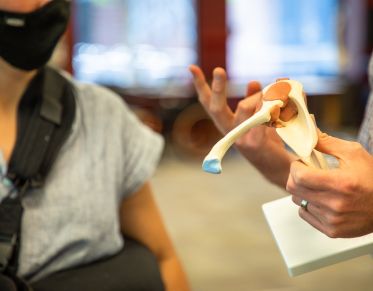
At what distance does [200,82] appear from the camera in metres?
1.08

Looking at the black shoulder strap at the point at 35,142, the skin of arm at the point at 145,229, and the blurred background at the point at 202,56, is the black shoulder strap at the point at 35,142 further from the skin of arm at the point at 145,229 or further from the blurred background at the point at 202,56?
the blurred background at the point at 202,56

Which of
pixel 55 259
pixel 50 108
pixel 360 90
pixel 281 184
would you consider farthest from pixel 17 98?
pixel 360 90

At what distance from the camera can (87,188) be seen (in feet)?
3.85

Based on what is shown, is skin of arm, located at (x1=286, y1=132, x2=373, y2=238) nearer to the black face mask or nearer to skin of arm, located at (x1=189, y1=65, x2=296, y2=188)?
skin of arm, located at (x1=189, y1=65, x2=296, y2=188)

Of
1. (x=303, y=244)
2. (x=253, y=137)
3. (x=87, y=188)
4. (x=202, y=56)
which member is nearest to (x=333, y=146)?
(x=303, y=244)

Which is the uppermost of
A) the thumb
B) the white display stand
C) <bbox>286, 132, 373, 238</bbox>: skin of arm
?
the thumb

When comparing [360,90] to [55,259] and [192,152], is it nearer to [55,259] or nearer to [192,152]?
[192,152]

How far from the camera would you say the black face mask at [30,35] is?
1.14 m

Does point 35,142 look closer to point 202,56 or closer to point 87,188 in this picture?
point 87,188

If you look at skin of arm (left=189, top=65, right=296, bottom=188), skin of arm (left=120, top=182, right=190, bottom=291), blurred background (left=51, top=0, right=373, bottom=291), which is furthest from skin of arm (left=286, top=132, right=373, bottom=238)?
blurred background (left=51, top=0, right=373, bottom=291)

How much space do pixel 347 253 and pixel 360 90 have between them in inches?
230

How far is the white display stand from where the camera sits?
76 cm

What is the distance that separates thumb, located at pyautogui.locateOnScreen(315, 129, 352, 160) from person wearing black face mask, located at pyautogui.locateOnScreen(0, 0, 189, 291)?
58 centimetres

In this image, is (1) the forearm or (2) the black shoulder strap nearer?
(2) the black shoulder strap
